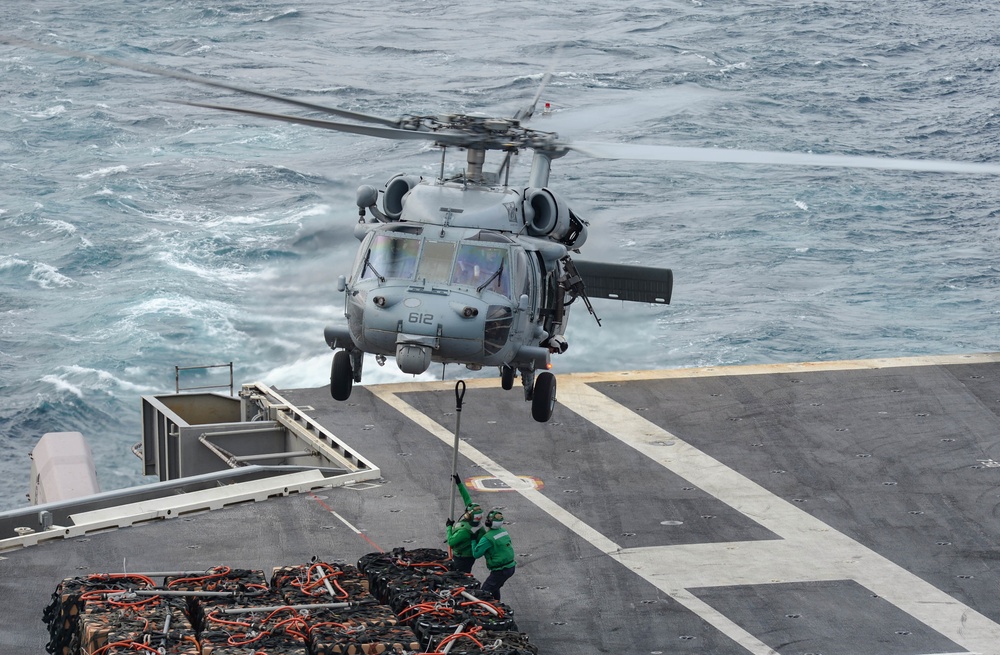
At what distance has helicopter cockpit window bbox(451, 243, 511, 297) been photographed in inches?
751

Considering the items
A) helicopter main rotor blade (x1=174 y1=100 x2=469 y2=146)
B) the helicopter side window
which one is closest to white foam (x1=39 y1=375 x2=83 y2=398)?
the helicopter side window

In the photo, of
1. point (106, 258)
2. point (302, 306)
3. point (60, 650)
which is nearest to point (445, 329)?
point (60, 650)

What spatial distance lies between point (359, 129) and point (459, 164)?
134 ft

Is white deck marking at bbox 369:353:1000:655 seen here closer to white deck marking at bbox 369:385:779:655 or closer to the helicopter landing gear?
white deck marking at bbox 369:385:779:655

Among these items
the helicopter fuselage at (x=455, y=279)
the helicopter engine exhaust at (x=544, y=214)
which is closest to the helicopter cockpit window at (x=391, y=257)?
the helicopter fuselage at (x=455, y=279)

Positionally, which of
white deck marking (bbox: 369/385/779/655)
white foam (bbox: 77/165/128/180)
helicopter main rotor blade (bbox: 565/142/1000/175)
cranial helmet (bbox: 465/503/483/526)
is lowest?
white foam (bbox: 77/165/128/180)

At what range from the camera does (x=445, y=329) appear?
1841 centimetres

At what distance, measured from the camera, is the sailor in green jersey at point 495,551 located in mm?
17109

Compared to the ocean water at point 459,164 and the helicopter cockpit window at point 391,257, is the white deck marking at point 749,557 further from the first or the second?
the ocean water at point 459,164

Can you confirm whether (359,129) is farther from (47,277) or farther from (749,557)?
(47,277)

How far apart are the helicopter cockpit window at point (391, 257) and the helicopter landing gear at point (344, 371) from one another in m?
1.63

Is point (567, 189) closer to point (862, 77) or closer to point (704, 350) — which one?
point (704, 350)

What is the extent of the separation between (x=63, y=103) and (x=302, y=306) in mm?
25878

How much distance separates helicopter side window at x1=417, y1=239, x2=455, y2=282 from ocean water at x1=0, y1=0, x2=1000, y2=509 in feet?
20.4
